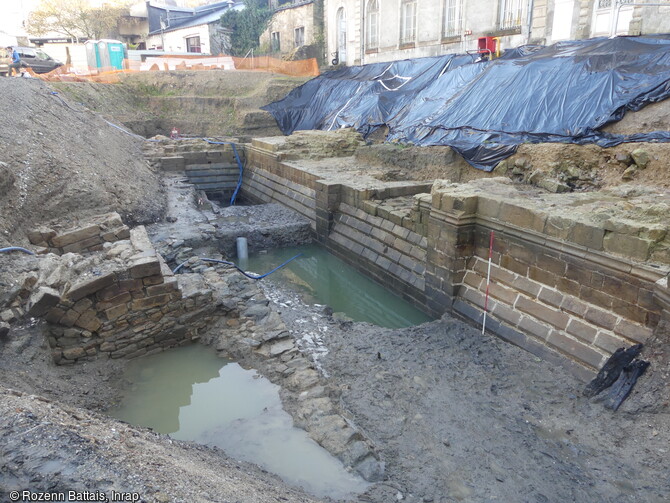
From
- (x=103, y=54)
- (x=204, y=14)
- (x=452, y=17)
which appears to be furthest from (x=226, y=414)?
(x=204, y=14)

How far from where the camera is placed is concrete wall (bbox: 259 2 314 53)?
26266 mm

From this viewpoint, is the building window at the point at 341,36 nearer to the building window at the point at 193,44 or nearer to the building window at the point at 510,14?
the building window at the point at 510,14

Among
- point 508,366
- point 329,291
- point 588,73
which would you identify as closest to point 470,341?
point 508,366

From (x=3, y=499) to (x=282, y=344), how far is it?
13.5 ft

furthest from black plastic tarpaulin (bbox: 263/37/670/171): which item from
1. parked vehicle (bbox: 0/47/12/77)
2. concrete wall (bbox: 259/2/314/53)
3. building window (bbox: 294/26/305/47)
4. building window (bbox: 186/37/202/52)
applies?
building window (bbox: 186/37/202/52)

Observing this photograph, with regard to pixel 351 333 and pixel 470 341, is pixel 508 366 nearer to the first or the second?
pixel 470 341

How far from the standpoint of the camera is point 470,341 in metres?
6.48

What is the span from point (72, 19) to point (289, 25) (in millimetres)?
18386

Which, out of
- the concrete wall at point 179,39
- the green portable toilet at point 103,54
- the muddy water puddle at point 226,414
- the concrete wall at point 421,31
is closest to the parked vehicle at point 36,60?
the green portable toilet at point 103,54

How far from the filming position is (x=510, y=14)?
16141 millimetres

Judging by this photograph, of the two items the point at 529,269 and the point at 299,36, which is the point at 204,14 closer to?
the point at 299,36

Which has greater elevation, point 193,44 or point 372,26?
point 193,44

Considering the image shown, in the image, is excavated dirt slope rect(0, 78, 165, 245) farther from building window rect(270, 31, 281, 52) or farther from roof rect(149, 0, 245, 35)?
roof rect(149, 0, 245, 35)

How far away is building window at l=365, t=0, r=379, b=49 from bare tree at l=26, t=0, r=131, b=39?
23864mm
